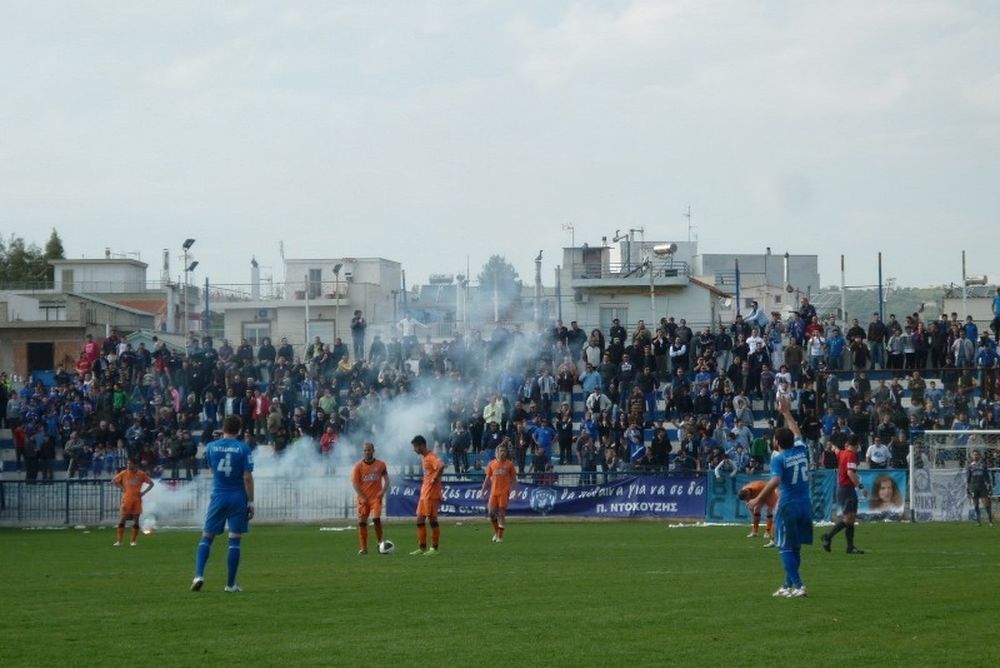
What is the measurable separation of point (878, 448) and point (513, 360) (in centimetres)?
1469

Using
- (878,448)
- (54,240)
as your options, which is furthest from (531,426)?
(54,240)

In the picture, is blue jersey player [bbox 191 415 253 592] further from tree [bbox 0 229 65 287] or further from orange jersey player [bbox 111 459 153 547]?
tree [bbox 0 229 65 287]

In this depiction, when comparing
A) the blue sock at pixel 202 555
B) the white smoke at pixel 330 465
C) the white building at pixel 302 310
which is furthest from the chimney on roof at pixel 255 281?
the blue sock at pixel 202 555

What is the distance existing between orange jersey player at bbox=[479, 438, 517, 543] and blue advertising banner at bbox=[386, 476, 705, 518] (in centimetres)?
925

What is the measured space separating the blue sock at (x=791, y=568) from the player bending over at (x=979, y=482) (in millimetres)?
20512

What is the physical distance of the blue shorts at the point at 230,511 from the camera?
54.7 ft

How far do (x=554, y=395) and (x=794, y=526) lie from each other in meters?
31.4

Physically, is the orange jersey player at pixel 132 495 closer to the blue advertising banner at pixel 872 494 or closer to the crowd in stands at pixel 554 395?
the crowd in stands at pixel 554 395

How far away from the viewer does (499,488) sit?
1160 inches

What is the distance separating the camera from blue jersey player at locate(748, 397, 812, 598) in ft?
50.9

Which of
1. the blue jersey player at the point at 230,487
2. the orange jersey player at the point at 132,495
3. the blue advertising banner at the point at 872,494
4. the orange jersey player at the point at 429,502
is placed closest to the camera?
the blue jersey player at the point at 230,487

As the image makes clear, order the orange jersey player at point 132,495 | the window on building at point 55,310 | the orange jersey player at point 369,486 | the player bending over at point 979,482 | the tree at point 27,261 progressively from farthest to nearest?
the tree at point 27,261, the window on building at point 55,310, the player bending over at point 979,482, the orange jersey player at point 132,495, the orange jersey player at point 369,486

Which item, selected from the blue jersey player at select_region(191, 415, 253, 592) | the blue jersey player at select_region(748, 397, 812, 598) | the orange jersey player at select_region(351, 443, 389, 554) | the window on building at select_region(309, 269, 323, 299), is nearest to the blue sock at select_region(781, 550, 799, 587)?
the blue jersey player at select_region(748, 397, 812, 598)

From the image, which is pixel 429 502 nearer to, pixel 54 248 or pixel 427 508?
pixel 427 508
